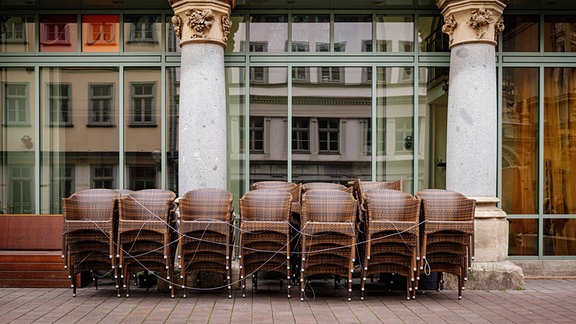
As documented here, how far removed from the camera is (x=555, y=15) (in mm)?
10680

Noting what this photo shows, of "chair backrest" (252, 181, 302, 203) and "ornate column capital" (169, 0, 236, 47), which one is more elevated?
"ornate column capital" (169, 0, 236, 47)

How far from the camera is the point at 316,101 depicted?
10688mm

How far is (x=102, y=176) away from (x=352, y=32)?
5.23 metres

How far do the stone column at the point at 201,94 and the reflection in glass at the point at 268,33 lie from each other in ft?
3.61

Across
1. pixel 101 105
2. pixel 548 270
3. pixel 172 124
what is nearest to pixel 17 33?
pixel 101 105

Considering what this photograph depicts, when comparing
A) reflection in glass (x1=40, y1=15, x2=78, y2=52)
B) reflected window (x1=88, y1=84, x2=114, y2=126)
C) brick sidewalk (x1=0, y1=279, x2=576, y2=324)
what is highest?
reflection in glass (x1=40, y1=15, x2=78, y2=52)

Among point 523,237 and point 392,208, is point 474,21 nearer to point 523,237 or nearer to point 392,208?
→ point 392,208

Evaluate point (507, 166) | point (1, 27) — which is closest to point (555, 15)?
point (507, 166)

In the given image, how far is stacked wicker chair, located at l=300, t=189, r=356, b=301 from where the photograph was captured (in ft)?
26.1

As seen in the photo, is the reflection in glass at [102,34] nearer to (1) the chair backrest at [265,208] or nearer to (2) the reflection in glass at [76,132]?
(2) the reflection in glass at [76,132]

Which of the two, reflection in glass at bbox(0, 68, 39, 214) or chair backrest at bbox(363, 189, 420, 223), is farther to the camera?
reflection in glass at bbox(0, 68, 39, 214)

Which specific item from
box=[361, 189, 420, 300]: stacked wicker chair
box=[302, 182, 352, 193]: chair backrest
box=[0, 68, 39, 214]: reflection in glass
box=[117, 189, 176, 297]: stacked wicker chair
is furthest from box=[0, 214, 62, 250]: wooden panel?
box=[361, 189, 420, 300]: stacked wicker chair

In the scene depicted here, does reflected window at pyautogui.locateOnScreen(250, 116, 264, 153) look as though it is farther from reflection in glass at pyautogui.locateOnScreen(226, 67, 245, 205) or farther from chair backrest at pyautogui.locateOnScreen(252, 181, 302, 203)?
chair backrest at pyautogui.locateOnScreen(252, 181, 302, 203)

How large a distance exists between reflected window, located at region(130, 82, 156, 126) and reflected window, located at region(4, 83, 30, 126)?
201 centimetres
